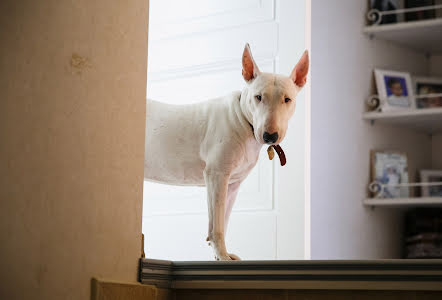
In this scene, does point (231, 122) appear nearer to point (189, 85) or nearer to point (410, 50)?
point (189, 85)

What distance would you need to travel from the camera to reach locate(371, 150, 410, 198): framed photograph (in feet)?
8.16

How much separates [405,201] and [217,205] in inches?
43.7

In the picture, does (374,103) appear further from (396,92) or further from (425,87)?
(425,87)

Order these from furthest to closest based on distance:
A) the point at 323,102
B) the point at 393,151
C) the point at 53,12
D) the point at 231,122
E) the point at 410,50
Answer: the point at 410,50 < the point at 393,151 < the point at 323,102 < the point at 231,122 < the point at 53,12

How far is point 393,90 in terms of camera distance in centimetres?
254

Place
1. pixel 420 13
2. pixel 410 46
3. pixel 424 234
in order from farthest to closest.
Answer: pixel 410 46, pixel 420 13, pixel 424 234

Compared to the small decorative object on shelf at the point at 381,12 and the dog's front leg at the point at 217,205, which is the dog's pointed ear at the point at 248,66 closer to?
the dog's front leg at the point at 217,205

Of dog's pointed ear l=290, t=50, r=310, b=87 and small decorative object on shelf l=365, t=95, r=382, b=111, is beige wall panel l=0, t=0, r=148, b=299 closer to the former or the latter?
dog's pointed ear l=290, t=50, r=310, b=87

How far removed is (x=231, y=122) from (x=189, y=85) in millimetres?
799

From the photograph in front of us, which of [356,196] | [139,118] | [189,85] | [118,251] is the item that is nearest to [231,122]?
[139,118]

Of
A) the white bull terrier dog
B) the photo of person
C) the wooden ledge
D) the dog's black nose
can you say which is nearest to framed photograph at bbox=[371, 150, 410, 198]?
the photo of person

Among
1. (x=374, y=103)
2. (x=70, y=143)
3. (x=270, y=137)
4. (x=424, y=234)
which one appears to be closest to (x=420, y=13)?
(x=374, y=103)

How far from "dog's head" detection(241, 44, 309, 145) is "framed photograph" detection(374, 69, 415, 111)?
1043 millimetres

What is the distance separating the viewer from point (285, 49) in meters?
2.18
